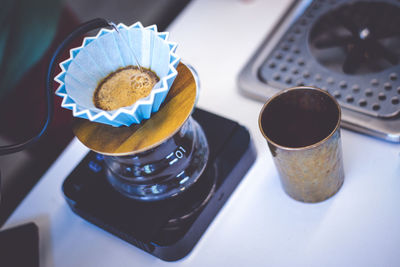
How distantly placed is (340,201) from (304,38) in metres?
0.40

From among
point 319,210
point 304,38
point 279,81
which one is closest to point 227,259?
point 319,210

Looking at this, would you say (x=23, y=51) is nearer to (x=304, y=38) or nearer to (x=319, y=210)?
(x=304, y=38)

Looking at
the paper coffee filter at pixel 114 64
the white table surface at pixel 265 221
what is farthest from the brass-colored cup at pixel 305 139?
the paper coffee filter at pixel 114 64

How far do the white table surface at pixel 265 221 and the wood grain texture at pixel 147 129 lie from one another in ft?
0.83

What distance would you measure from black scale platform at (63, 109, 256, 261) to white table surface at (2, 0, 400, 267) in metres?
0.03

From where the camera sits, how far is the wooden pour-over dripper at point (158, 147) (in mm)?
567

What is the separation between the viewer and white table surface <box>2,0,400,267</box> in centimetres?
65

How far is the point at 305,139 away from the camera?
2.27ft

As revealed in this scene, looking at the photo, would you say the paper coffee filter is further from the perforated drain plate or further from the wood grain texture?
the perforated drain plate

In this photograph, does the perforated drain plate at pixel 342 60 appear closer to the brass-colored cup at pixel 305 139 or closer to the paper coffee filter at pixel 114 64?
the brass-colored cup at pixel 305 139

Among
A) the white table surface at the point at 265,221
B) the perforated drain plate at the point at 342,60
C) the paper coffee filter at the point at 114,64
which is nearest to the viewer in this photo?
the paper coffee filter at the point at 114,64

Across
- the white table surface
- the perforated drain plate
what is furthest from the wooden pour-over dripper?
the perforated drain plate

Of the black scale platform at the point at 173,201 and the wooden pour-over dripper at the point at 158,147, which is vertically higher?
the wooden pour-over dripper at the point at 158,147

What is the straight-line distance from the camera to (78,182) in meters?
0.76
